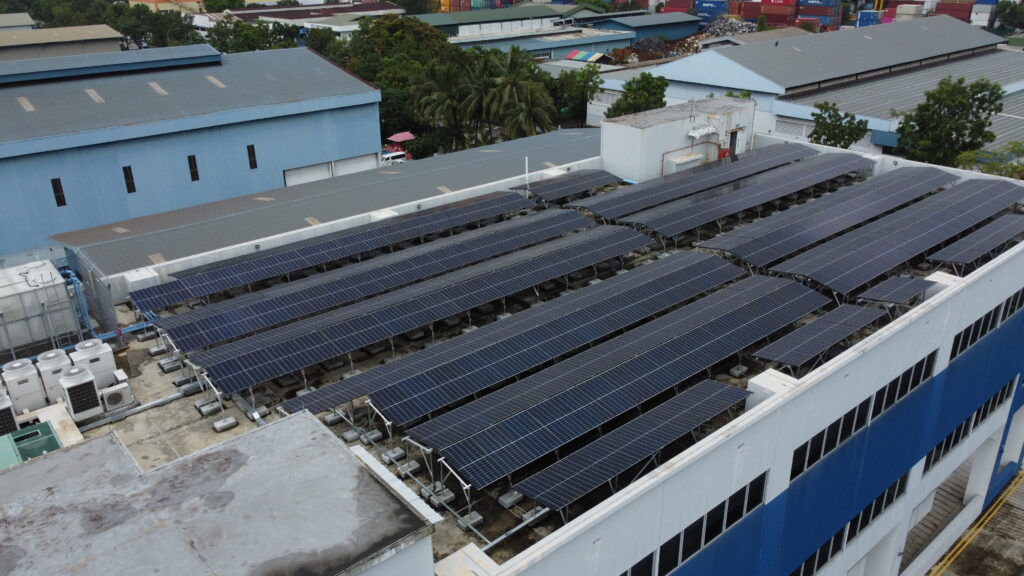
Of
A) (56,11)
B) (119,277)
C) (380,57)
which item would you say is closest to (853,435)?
(119,277)

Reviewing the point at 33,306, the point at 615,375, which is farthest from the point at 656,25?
the point at 33,306

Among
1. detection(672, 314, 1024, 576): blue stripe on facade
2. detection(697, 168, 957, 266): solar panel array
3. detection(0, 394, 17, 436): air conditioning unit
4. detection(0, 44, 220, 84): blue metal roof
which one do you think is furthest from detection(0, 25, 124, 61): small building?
detection(672, 314, 1024, 576): blue stripe on facade

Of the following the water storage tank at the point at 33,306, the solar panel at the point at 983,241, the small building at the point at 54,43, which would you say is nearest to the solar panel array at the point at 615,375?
the solar panel at the point at 983,241

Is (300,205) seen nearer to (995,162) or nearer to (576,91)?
(995,162)

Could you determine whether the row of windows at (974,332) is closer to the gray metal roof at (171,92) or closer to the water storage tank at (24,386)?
the water storage tank at (24,386)

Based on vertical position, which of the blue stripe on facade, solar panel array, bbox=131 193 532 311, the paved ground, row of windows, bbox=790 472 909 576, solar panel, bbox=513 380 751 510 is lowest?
the paved ground

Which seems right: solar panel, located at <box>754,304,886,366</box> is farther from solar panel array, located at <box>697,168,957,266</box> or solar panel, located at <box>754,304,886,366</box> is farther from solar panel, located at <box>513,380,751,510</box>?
solar panel array, located at <box>697,168,957,266</box>
